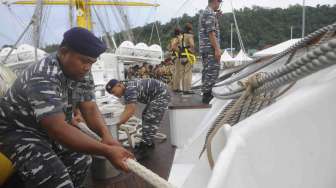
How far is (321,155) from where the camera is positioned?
0.85 m

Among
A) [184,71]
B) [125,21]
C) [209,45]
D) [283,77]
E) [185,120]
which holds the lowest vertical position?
[185,120]

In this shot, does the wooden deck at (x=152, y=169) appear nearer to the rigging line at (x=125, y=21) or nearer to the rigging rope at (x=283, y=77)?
the rigging rope at (x=283, y=77)

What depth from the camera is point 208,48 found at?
3693 millimetres

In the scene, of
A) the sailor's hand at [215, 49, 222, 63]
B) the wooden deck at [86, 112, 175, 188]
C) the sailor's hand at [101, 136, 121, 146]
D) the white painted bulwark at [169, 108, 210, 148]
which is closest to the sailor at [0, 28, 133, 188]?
the sailor's hand at [101, 136, 121, 146]

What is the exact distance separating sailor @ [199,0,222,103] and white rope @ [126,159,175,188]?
239 cm

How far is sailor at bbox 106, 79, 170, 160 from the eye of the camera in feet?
9.98

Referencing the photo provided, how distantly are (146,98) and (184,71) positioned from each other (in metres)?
2.93

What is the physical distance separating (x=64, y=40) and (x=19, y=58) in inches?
415

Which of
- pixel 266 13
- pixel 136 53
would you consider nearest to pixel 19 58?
pixel 136 53

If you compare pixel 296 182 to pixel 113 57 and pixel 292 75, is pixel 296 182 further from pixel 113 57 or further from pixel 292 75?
pixel 113 57

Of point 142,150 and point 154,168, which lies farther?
point 142,150

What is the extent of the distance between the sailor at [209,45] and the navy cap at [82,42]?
7.22ft

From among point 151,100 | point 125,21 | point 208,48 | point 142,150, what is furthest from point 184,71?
point 125,21

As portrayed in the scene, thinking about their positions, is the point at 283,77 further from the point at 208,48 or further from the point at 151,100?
the point at 208,48
